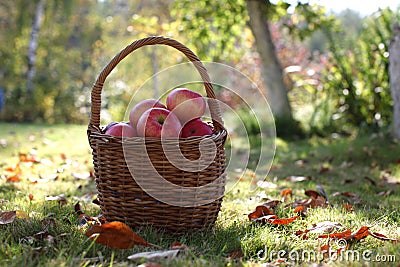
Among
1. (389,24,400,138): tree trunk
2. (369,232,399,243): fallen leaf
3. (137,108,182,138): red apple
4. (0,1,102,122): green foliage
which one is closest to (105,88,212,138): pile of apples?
(137,108,182,138): red apple

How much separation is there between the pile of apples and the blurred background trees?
139 inches

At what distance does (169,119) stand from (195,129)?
127 mm

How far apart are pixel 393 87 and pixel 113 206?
3.38 meters

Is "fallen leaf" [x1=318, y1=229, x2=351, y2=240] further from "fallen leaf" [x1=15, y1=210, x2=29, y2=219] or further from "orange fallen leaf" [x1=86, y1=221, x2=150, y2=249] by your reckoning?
"fallen leaf" [x1=15, y1=210, x2=29, y2=219]

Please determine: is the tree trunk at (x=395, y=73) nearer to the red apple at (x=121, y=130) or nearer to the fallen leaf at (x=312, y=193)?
the fallen leaf at (x=312, y=193)

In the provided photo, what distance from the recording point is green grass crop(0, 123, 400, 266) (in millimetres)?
1417

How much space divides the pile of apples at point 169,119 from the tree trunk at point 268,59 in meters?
4.27

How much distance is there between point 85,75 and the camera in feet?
55.9

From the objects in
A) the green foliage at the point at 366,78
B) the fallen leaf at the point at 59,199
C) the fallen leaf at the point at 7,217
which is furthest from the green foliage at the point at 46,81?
the fallen leaf at the point at 7,217

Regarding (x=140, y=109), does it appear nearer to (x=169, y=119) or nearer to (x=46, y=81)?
(x=169, y=119)

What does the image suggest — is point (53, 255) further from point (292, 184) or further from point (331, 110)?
point (331, 110)

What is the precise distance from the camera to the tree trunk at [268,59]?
5.96 metres

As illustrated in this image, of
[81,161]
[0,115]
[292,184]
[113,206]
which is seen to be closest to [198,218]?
[113,206]

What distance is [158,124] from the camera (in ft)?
5.54
